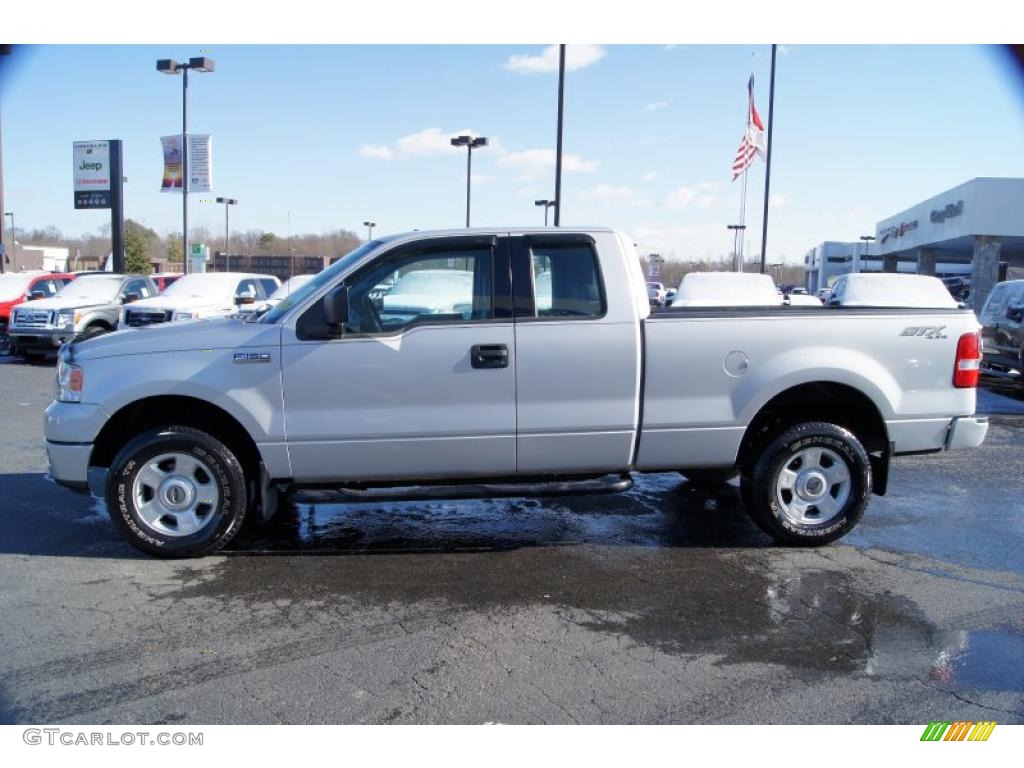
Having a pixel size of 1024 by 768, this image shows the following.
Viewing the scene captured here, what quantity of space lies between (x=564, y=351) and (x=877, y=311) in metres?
2.13

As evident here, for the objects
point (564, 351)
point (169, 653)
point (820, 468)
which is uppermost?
point (564, 351)

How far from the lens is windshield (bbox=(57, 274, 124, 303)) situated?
57.8ft

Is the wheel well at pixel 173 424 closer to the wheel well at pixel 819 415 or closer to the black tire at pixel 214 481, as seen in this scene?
the black tire at pixel 214 481

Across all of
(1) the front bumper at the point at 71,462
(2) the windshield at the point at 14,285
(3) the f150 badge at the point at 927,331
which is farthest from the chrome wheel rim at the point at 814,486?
(2) the windshield at the point at 14,285

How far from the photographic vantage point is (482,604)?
4539 mm

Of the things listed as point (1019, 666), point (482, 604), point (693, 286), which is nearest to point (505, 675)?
point (482, 604)

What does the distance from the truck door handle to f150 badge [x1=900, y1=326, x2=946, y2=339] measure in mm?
2633

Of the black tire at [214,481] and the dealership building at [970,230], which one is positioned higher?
the dealership building at [970,230]

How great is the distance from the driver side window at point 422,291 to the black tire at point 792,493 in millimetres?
2079

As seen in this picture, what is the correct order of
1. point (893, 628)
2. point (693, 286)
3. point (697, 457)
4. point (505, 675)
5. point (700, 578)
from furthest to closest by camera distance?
point (693, 286)
point (697, 457)
point (700, 578)
point (893, 628)
point (505, 675)

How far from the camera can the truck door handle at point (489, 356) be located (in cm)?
506

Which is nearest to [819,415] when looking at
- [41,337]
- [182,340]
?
[182,340]

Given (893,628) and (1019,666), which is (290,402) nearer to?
(893,628)

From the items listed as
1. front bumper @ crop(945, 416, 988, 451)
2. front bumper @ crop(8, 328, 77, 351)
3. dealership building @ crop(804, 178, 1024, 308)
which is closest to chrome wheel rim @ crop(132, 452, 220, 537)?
front bumper @ crop(945, 416, 988, 451)
